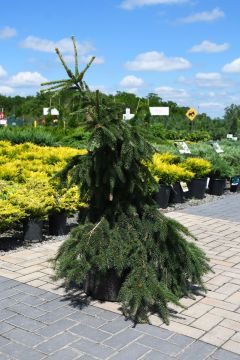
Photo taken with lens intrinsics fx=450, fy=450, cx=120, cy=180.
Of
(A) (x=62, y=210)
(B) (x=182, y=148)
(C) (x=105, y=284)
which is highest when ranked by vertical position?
(B) (x=182, y=148)

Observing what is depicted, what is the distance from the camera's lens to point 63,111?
402cm

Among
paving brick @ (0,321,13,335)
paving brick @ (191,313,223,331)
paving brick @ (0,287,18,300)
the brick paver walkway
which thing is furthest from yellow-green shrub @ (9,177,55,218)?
paving brick @ (191,313,223,331)

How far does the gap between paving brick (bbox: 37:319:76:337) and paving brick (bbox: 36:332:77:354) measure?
0.26 feet

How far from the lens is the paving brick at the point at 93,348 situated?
11.0 ft

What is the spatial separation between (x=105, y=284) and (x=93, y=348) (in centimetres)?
92

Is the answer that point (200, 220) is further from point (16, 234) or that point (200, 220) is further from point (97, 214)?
point (97, 214)

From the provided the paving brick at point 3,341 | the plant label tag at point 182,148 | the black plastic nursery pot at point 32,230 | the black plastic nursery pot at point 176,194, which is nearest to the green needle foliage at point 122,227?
the paving brick at point 3,341

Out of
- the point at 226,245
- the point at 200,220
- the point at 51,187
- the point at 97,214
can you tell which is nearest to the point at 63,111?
the point at 97,214

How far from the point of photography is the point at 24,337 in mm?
3602

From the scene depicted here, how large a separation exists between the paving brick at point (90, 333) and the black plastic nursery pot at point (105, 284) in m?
0.56

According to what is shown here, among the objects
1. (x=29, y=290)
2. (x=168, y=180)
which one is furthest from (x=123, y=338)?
(x=168, y=180)

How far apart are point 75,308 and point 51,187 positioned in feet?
10.3

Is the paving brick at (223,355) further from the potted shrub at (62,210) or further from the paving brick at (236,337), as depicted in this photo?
the potted shrub at (62,210)

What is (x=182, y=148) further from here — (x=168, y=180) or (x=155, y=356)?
(x=155, y=356)
